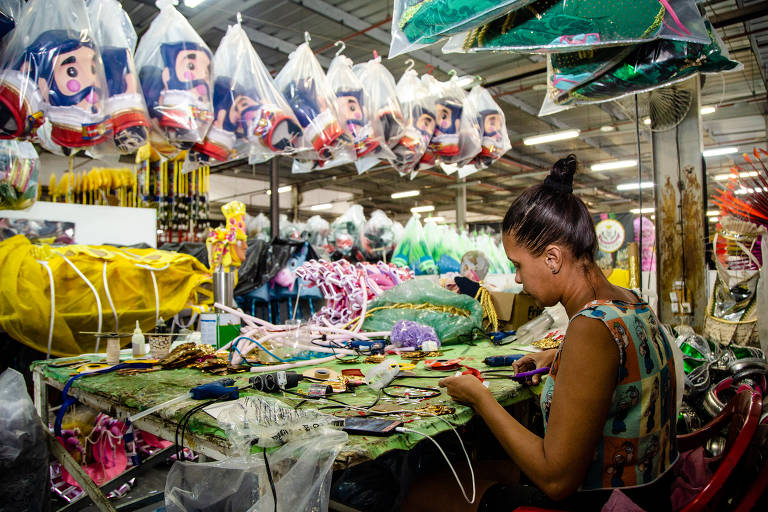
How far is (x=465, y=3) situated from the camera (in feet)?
4.63

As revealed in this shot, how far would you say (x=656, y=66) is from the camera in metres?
1.86

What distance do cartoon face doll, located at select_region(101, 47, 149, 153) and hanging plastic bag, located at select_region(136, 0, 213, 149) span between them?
Answer: 0.26 ft

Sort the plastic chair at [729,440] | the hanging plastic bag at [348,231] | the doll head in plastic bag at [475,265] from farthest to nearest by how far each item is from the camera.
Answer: the hanging plastic bag at [348,231]
the doll head in plastic bag at [475,265]
the plastic chair at [729,440]

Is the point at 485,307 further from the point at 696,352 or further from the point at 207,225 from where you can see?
the point at 207,225

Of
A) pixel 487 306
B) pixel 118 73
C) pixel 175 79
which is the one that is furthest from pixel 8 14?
pixel 487 306

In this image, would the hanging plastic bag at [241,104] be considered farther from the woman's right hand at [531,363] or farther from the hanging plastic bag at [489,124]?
the woman's right hand at [531,363]

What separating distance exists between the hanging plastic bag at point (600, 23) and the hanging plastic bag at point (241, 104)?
133 centimetres

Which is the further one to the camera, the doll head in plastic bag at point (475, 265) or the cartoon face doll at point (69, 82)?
the doll head in plastic bag at point (475, 265)

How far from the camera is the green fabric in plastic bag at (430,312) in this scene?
2.41 m

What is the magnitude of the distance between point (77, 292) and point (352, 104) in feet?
6.26

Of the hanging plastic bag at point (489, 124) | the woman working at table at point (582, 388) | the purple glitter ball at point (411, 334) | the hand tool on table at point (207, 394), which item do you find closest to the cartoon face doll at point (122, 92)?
the hand tool on table at point (207, 394)

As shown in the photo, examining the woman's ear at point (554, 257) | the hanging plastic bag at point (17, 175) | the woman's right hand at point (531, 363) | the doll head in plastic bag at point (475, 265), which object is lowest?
the woman's right hand at point (531, 363)

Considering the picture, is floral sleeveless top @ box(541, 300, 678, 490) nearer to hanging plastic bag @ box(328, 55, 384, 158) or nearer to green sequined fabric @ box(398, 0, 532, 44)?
green sequined fabric @ box(398, 0, 532, 44)

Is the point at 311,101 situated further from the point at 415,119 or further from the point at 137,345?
the point at 137,345
